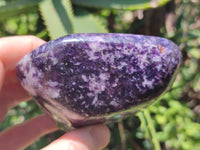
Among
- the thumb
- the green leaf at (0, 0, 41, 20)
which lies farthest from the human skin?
the green leaf at (0, 0, 41, 20)

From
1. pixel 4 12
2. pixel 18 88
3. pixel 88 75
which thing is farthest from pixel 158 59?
pixel 4 12

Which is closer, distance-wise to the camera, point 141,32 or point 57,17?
point 57,17

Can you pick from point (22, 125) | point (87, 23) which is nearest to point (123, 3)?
point (87, 23)

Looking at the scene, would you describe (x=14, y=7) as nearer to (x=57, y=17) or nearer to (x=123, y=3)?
(x=57, y=17)

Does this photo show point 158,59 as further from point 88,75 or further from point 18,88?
point 18,88

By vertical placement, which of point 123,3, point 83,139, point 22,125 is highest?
point 123,3

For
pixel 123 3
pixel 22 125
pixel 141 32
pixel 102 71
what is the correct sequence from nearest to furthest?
1. pixel 102 71
2. pixel 22 125
3. pixel 123 3
4. pixel 141 32
